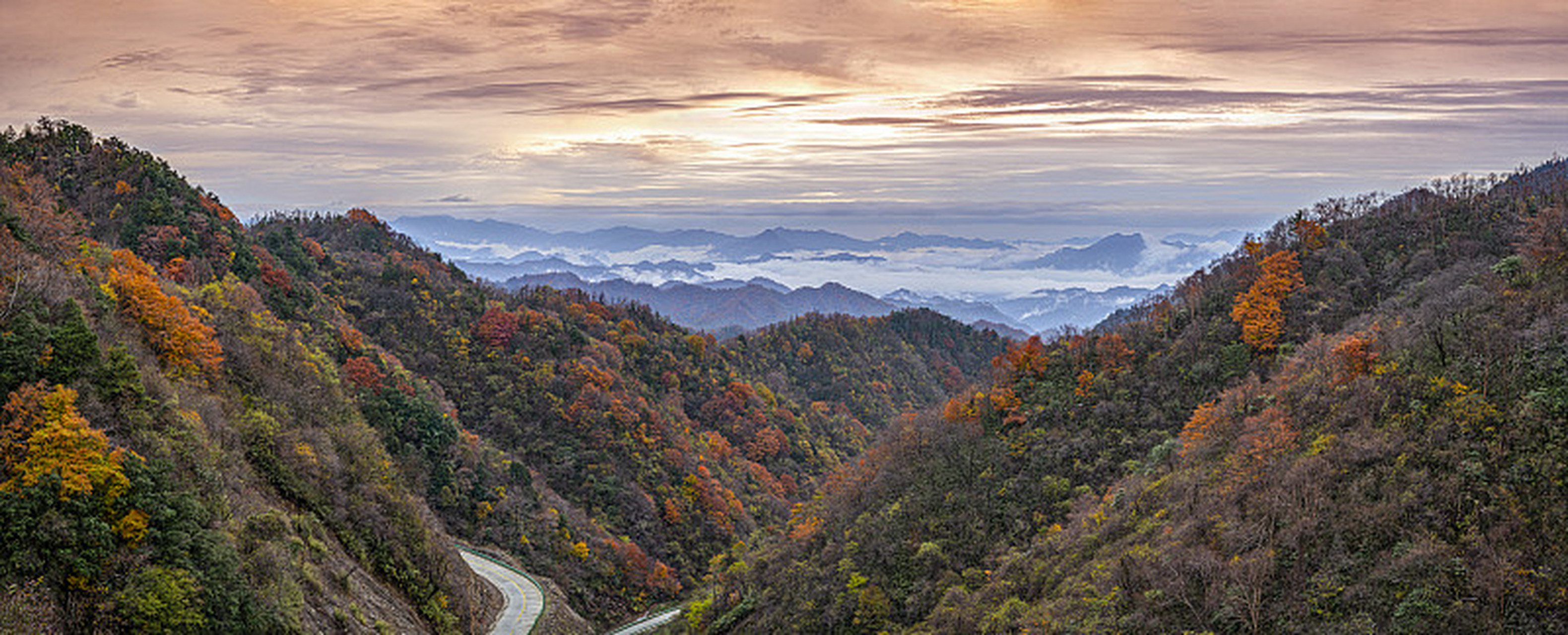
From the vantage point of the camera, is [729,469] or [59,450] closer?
[59,450]

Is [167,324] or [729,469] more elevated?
[167,324]

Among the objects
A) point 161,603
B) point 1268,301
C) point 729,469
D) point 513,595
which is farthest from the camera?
point 729,469

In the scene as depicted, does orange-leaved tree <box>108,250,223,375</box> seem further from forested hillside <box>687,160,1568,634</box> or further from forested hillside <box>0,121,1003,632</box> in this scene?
forested hillside <box>687,160,1568,634</box>

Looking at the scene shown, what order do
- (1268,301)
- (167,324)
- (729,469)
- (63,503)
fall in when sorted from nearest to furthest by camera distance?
(63,503), (167,324), (1268,301), (729,469)

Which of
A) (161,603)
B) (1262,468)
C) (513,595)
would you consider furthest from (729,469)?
(161,603)

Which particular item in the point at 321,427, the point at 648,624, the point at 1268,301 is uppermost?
the point at 1268,301

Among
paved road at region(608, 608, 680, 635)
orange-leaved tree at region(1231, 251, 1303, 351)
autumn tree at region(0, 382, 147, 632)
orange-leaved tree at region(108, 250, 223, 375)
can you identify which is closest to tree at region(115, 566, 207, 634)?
Answer: autumn tree at region(0, 382, 147, 632)

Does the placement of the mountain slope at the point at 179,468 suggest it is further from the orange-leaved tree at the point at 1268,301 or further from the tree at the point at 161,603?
the orange-leaved tree at the point at 1268,301

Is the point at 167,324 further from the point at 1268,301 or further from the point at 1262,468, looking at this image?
the point at 1268,301
